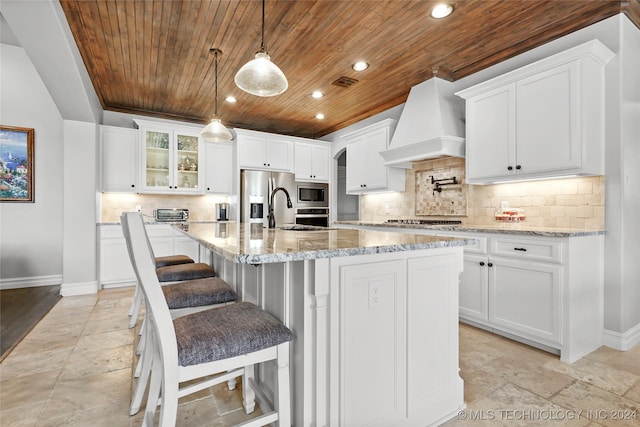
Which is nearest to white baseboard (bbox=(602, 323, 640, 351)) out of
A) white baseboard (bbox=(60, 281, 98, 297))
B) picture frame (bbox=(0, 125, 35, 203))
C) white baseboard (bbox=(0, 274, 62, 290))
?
white baseboard (bbox=(60, 281, 98, 297))

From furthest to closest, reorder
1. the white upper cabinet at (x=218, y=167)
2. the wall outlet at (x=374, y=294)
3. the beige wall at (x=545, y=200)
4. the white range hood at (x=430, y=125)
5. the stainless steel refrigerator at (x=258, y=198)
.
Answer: the white upper cabinet at (x=218, y=167)
the stainless steel refrigerator at (x=258, y=198)
the white range hood at (x=430, y=125)
the beige wall at (x=545, y=200)
the wall outlet at (x=374, y=294)

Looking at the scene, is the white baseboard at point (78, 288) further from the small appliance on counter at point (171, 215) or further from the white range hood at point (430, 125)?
the white range hood at point (430, 125)

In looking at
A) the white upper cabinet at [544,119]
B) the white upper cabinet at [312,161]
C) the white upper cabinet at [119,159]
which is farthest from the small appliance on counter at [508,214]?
the white upper cabinet at [119,159]

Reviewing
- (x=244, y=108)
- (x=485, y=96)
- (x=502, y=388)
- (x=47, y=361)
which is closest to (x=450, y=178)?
(x=485, y=96)

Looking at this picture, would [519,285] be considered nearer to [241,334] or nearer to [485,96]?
[485,96]

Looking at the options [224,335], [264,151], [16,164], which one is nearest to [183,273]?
[224,335]

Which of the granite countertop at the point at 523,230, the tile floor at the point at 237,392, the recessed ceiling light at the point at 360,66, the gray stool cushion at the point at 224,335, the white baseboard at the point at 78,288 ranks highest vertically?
the recessed ceiling light at the point at 360,66

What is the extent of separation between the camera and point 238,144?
196 inches

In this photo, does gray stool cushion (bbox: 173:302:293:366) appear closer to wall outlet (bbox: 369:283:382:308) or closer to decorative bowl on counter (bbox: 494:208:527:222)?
wall outlet (bbox: 369:283:382:308)

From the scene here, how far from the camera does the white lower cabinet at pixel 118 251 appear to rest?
Answer: 163 inches

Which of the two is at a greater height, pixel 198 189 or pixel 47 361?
pixel 198 189

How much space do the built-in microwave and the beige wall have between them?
196 centimetres

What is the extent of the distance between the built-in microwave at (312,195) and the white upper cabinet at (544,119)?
290 centimetres

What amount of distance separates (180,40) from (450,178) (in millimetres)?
3167
